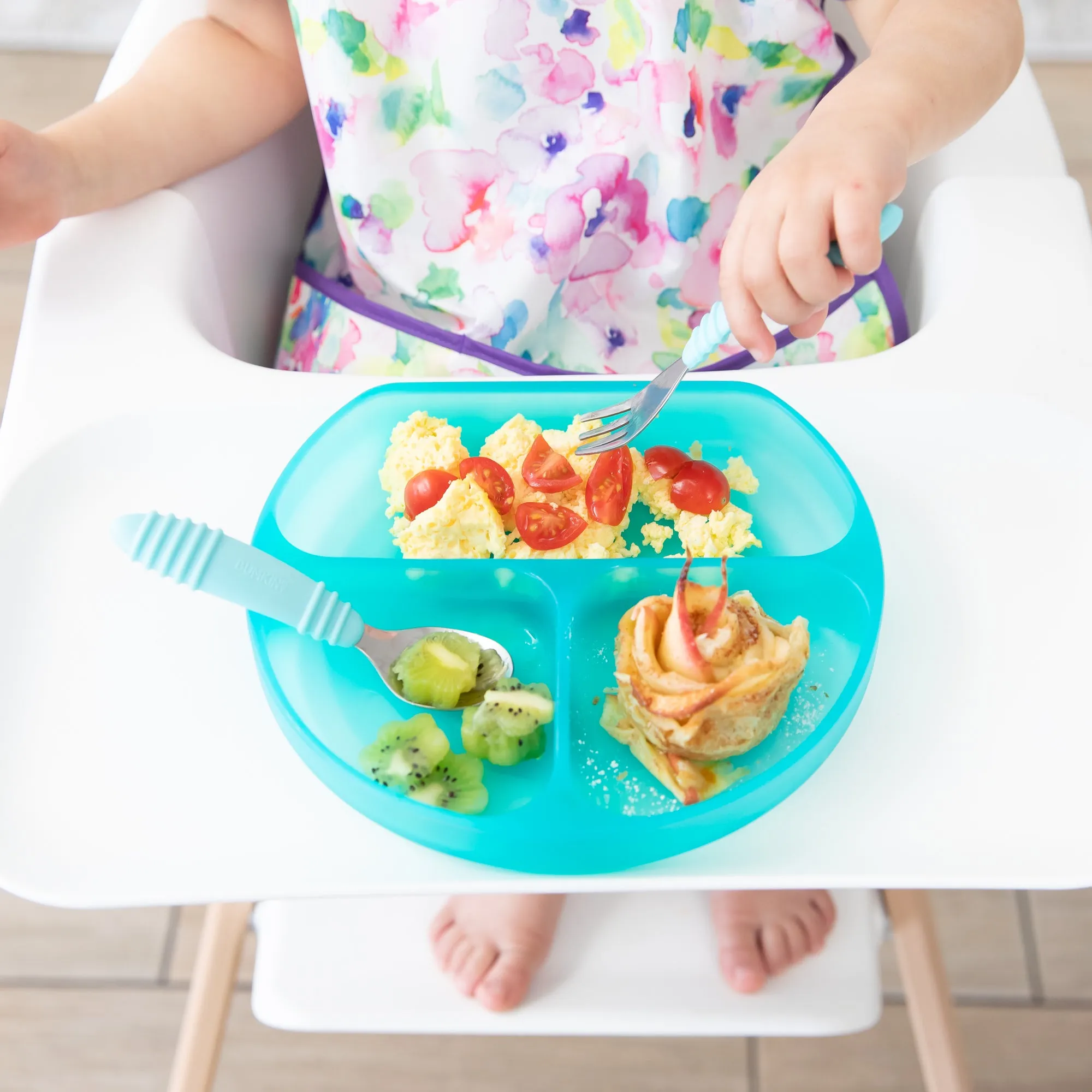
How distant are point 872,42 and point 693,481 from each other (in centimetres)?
42

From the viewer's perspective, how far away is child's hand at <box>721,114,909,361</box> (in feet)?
1.90

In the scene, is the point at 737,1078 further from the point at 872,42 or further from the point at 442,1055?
the point at 872,42

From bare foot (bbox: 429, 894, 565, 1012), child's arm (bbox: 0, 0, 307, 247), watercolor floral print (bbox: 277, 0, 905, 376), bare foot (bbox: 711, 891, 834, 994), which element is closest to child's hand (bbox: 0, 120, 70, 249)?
child's arm (bbox: 0, 0, 307, 247)

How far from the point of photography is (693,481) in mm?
609

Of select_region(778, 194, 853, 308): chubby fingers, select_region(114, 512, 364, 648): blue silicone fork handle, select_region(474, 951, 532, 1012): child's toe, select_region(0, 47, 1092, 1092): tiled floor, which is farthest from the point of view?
select_region(0, 47, 1092, 1092): tiled floor

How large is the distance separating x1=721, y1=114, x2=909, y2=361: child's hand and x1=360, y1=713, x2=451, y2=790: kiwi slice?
27 centimetres

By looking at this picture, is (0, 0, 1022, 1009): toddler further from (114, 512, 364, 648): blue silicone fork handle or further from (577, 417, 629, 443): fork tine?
(114, 512, 364, 648): blue silicone fork handle

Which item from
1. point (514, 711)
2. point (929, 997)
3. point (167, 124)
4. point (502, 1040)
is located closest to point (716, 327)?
point (514, 711)

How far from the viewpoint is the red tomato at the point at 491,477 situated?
605 mm

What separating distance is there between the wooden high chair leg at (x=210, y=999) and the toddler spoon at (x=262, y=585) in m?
0.39

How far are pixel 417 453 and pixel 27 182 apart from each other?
1.03ft

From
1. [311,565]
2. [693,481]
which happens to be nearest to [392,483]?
[311,565]

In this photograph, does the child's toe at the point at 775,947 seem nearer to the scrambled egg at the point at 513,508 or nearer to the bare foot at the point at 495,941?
the bare foot at the point at 495,941

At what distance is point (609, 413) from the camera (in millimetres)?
610
